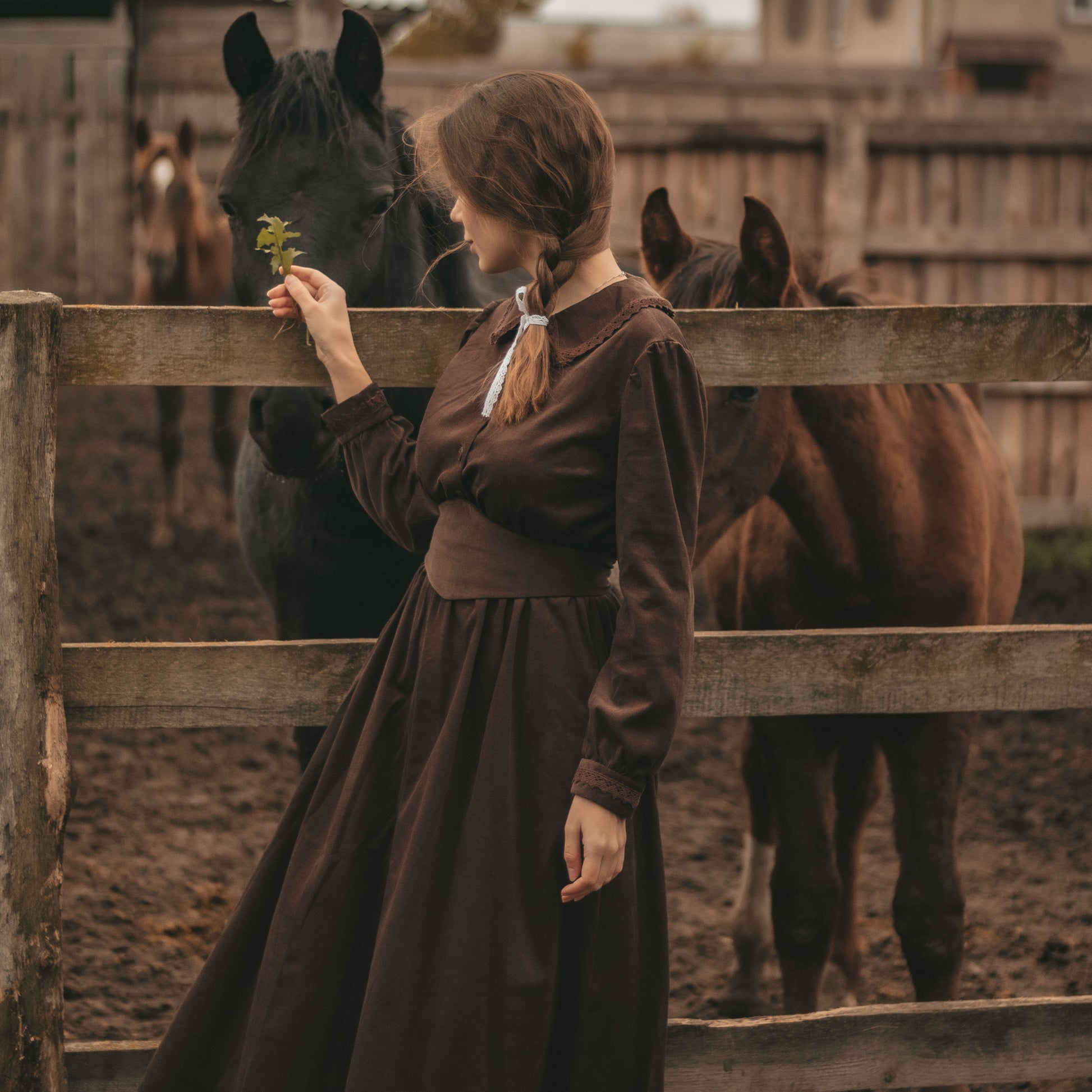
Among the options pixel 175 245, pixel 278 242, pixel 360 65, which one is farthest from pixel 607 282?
pixel 175 245

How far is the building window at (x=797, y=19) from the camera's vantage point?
100 feet

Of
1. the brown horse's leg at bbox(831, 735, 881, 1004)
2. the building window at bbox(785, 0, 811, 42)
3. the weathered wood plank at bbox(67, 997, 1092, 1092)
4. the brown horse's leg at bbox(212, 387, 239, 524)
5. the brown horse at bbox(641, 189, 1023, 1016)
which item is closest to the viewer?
the weathered wood plank at bbox(67, 997, 1092, 1092)

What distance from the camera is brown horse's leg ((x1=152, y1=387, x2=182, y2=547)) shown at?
24.6 feet

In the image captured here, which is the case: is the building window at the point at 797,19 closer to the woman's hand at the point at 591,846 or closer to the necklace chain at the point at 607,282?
the necklace chain at the point at 607,282

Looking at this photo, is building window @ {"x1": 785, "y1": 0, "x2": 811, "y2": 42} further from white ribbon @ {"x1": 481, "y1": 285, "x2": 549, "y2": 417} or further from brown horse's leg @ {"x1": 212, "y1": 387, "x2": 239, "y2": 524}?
white ribbon @ {"x1": 481, "y1": 285, "x2": 549, "y2": 417}

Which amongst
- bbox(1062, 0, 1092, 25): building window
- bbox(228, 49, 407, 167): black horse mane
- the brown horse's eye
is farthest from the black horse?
bbox(1062, 0, 1092, 25): building window

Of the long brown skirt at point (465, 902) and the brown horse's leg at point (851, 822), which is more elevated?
the long brown skirt at point (465, 902)

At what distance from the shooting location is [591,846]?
1.58 metres

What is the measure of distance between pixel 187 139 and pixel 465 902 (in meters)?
7.59

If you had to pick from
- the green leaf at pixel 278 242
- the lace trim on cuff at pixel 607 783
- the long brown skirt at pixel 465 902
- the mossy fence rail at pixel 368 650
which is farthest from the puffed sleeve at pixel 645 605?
the green leaf at pixel 278 242

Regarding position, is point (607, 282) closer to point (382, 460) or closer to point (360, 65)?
point (382, 460)

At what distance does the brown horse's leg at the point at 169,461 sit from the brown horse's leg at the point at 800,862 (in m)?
5.47

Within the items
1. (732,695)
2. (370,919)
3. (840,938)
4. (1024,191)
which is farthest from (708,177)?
(370,919)

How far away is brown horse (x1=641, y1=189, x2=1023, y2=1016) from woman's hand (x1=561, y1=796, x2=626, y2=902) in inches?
43.4
